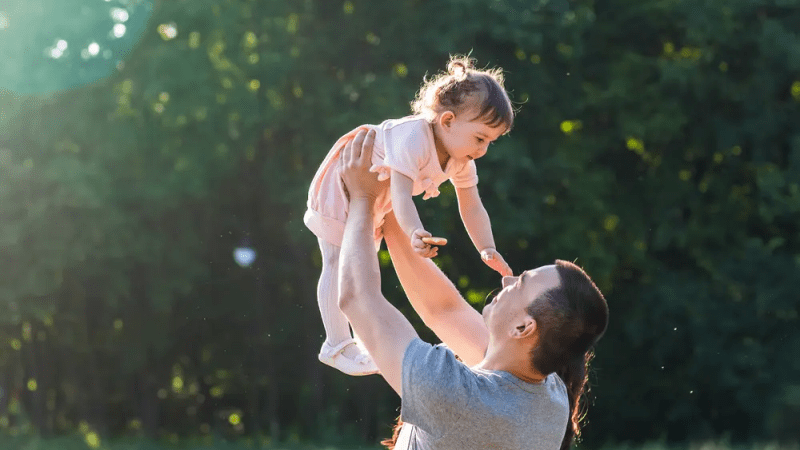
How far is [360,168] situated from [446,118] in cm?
33

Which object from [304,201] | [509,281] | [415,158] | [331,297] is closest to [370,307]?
[509,281]

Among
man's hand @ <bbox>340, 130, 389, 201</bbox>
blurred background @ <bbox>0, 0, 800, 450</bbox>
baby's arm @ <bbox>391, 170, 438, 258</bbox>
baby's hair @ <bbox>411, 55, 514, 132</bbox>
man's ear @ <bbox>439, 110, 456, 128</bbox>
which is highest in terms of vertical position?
baby's hair @ <bbox>411, 55, 514, 132</bbox>

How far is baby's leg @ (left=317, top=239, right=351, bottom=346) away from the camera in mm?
3205

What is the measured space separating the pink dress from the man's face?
0.54 meters

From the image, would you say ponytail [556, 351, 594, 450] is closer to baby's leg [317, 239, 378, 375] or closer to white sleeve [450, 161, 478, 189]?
baby's leg [317, 239, 378, 375]

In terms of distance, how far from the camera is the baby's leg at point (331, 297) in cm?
321

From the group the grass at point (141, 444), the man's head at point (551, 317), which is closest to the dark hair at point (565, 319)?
the man's head at point (551, 317)

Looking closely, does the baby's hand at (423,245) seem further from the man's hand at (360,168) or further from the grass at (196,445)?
the grass at (196,445)

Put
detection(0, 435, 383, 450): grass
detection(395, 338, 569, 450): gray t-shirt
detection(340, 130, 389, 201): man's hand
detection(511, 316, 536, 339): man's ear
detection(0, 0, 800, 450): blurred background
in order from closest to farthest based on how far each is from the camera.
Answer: detection(395, 338, 569, 450): gray t-shirt → detection(511, 316, 536, 339): man's ear → detection(340, 130, 389, 201): man's hand → detection(0, 0, 800, 450): blurred background → detection(0, 435, 383, 450): grass

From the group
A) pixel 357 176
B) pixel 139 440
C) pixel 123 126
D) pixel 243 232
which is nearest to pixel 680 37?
pixel 243 232

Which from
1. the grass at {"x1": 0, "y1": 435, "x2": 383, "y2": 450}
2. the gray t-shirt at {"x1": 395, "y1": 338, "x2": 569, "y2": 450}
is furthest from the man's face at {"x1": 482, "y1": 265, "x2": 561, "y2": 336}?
the grass at {"x1": 0, "y1": 435, "x2": 383, "y2": 450}

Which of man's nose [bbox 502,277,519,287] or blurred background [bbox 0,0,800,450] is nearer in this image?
man's nose [bbox 502,277,519,287]

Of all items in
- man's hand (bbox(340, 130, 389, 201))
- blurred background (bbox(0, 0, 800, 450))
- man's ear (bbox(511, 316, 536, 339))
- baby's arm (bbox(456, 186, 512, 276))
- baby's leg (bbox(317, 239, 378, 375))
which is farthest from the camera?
blurred background (bbox(0, 0, 800, 450))

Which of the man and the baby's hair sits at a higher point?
the baby's hair
